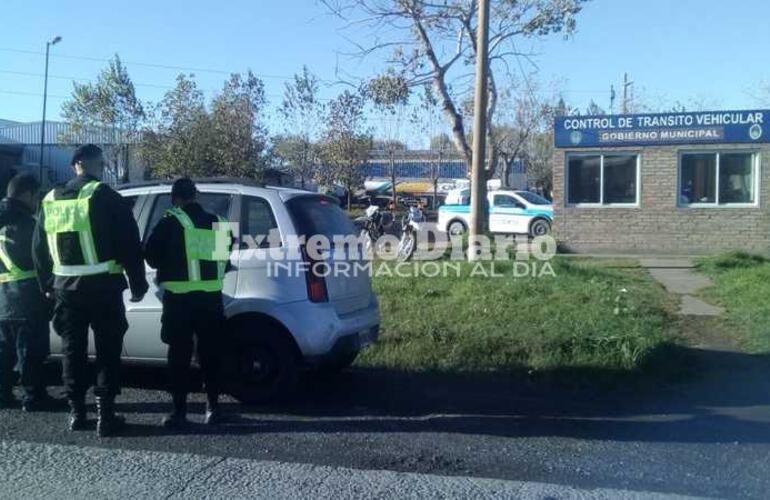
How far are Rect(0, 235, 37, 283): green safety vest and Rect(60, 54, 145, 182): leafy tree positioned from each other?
28.0 m

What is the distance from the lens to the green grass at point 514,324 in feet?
25.0

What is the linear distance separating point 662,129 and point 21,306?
51.9 ft

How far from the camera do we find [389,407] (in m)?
6.29

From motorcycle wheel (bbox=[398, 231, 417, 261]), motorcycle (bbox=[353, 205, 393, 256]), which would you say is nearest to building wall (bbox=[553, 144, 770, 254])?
motorcycle (bbox=[353, 205, 393, 256])

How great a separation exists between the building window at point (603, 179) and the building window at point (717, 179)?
1142mm

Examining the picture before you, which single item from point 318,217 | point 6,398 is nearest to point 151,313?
point 6,398

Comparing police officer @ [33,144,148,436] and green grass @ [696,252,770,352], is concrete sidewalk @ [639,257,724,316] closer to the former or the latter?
green grass @ [696,252,770,352]

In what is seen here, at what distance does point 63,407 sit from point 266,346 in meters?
1.74

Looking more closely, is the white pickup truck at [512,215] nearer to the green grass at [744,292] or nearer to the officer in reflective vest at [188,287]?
the green grass at [744,292]

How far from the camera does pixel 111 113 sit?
33562mm

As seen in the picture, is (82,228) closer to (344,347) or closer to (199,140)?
(344,347)

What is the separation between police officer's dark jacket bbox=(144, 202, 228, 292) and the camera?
18.2 feet

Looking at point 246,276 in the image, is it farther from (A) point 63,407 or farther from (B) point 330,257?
(A) point 63,407

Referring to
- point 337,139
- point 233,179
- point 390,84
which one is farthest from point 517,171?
point 233,179
